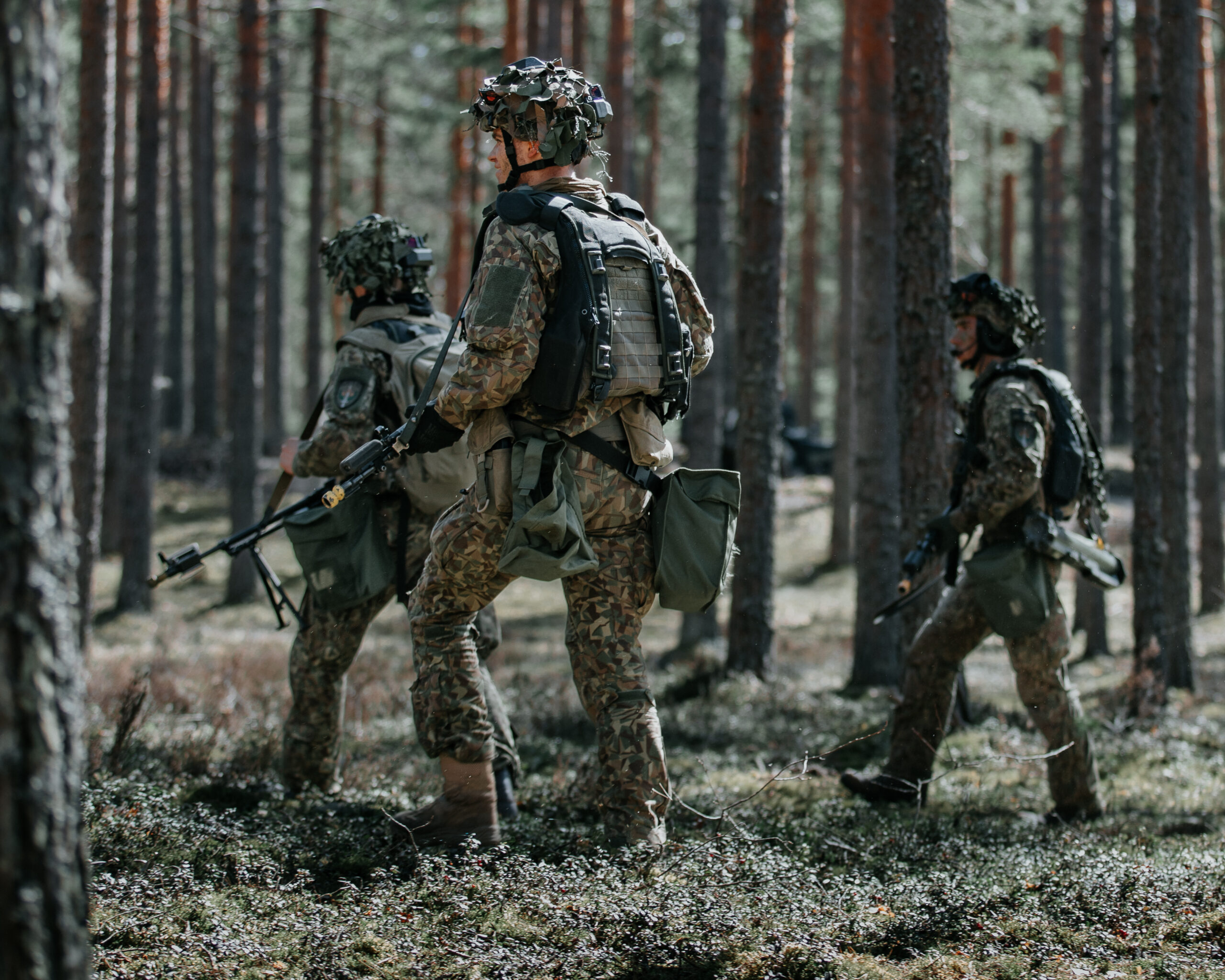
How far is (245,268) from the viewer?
525 inches

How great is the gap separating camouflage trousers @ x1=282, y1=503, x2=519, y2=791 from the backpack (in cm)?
19

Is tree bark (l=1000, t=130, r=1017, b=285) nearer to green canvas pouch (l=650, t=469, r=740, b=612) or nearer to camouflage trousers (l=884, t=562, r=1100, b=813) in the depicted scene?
camouflage trousers (l=884, t=562, r=1100, b=813)

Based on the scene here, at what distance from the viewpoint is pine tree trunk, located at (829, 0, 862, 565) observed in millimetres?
16109

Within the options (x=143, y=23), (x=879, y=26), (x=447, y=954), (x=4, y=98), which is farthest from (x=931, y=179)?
(x=143, y=23)

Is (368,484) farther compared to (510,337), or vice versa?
(368,484)

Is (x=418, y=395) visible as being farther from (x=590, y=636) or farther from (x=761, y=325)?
(x=761, y=325)

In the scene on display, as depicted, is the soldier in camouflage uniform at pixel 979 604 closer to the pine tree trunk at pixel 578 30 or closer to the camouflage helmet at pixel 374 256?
the camouflage helmet at pixel 374 256

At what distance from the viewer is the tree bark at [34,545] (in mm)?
1881

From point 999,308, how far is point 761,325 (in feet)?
11.9

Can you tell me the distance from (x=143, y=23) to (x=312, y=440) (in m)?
10.5

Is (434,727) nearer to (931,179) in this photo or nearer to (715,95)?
(931,179)

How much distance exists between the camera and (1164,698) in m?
8.43

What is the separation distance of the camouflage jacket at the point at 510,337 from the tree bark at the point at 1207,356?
40.4 feet

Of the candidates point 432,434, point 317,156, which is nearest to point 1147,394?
point 432,434
